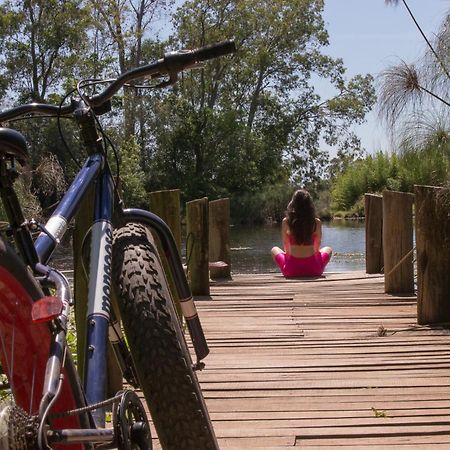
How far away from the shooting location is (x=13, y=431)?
1417 millimetres

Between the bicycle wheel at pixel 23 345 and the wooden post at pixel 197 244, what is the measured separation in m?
5.71

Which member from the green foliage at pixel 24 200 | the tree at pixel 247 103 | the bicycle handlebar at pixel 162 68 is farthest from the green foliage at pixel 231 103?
the bicycle handlebar at pixel 162 68

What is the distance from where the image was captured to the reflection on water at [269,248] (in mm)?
17467

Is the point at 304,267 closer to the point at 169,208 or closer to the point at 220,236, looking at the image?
the point at 220,236

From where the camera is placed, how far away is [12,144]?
1.79 m

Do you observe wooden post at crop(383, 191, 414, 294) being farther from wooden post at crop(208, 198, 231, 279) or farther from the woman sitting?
wooden post at crop(208, 198, 231, 279)

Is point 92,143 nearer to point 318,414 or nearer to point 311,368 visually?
point 318,414

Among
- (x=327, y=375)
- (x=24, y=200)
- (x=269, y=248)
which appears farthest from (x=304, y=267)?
(x=269, y=248)

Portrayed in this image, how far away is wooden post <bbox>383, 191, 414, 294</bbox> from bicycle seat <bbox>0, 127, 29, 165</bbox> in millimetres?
5903

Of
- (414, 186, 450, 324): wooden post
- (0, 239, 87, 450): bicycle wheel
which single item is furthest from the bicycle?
(414, 186, 450, 324): wooden post

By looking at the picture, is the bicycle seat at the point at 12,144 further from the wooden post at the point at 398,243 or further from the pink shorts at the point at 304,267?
the pink shorts at the point at 304,267

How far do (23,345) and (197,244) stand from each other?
19.8 feet

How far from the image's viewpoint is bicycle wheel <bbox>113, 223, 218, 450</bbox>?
6.94 feet

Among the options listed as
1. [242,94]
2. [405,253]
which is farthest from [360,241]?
[242,94]
